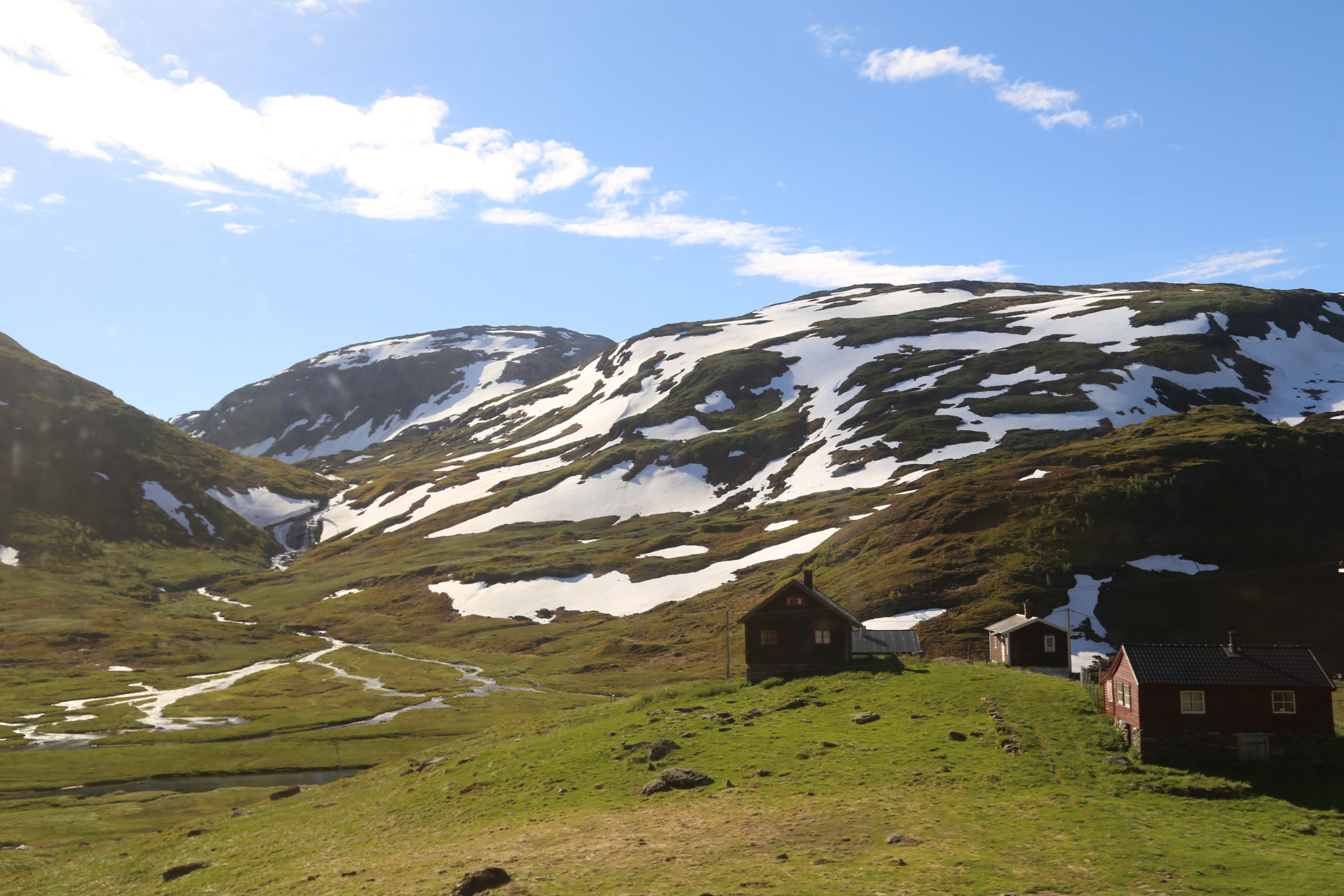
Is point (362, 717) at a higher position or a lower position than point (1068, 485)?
lower

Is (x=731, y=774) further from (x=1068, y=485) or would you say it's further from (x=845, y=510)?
(x=845, y=510)

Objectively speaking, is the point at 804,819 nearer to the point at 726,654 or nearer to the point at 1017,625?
the point at 1017,625

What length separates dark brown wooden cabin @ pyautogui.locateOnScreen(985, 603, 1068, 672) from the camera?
216ft

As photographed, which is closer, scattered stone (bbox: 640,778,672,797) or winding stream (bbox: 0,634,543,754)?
scattered stone (bbox: 640,778,672,797)

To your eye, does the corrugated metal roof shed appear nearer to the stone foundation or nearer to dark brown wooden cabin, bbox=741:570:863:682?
dark brown wooden cabin, bbox=741:570:863:682

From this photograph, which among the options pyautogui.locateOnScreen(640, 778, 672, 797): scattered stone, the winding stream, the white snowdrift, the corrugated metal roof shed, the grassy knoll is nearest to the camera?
the grassy knoll

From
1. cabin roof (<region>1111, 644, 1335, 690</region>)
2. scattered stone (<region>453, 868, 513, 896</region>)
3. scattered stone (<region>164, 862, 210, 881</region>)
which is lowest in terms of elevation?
scattered stone (<region>164, 862, 210, 881</region>)

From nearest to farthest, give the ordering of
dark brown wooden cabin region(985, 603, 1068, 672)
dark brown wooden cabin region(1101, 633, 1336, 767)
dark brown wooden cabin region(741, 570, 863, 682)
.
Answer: dark brown wooden cabin region(1101, 633, 1336, 767) → dark brown wooden cabin region(741, 570, 863, 682) → dark brown wooden cabin region(985, 603, 1068, 672)

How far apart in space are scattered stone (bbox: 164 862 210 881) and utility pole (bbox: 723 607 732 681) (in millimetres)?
38271

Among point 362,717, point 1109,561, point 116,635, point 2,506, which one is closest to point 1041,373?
point 1109,561

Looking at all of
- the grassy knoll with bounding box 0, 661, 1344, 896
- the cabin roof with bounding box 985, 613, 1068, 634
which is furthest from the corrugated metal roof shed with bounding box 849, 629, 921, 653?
the grassy knoll with bounding box 0, 661, 1344, 896

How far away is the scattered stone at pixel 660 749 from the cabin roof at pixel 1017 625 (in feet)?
108

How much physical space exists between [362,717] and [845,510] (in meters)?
82.1

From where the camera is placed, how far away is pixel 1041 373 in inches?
7594
